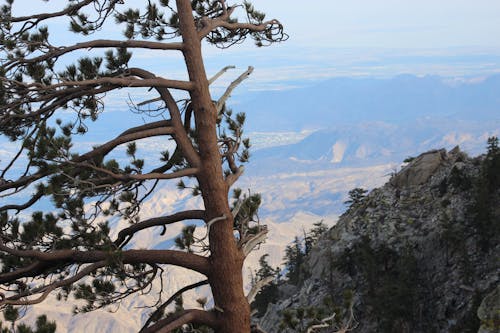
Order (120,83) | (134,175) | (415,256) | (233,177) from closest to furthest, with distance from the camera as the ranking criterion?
1. (134,175)
2. (120,83)
3. (233,177)
4. (415,256)

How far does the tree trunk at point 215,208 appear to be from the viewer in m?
8.84

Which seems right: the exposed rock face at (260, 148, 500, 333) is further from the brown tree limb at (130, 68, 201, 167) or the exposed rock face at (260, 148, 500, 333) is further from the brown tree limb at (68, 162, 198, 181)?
the brown tree limb at (68, 162, 198, 181)

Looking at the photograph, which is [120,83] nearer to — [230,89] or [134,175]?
[134,175]

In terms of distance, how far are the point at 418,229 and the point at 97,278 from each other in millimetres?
28612

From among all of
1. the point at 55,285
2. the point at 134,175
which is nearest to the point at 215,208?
the point at 134,175

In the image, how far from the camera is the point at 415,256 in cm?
3309

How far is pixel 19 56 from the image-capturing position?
9281 millimetres

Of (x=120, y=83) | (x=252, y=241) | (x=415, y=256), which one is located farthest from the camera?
(x=415, y=256)

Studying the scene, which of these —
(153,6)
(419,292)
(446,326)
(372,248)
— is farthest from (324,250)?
(153,6)

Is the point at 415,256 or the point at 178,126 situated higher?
the point at 178,126

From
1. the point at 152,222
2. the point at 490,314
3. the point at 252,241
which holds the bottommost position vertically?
the point at 490,314

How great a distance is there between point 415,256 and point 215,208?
26.3m

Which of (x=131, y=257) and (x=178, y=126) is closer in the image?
(x=131, y=257)

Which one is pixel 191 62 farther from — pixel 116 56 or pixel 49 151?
pixel 49 151
